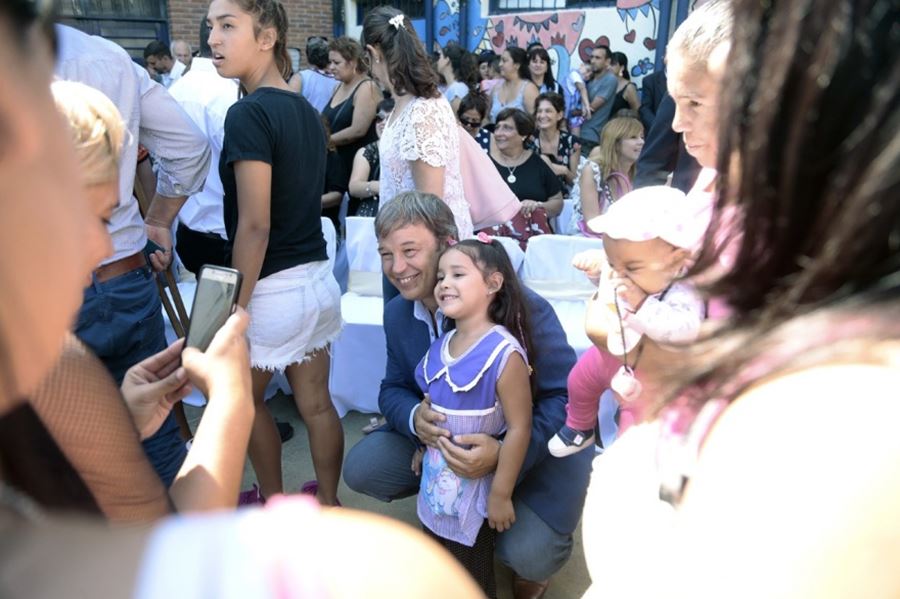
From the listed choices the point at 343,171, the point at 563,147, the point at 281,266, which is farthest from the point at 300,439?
the point at 563,147

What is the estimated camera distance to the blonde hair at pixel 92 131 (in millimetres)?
1097

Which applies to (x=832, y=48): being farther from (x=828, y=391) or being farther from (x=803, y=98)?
(x=828, y=391)

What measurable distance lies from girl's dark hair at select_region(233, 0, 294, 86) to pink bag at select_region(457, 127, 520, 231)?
89 centimetres

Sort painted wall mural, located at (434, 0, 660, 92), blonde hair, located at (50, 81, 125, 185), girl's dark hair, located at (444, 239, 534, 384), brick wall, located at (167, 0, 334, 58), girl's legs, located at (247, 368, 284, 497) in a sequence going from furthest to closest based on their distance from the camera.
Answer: brick wall, located at (167, 0, 334, 58) → painted wall mural, located at (434, 0, 660, 92) → girl's legs, located at (247, 368, 284, 497) → girl's dark hair, located at (444, 239, 534, 384) → blonde hair, located at (50, 81, 125, 185)

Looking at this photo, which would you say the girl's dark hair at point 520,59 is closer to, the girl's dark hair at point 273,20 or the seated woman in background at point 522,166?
the seated woman in background at point 522,166

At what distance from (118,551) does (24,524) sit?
9 cm

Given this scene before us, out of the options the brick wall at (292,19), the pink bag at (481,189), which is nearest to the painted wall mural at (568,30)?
the brick wall at (292,19)

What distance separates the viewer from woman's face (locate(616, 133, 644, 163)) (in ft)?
13.8

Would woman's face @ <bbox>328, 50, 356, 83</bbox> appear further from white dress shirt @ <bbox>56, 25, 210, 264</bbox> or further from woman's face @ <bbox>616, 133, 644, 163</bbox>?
white dress shirt @ <bbox>56, 25, 210, 264</bbox>

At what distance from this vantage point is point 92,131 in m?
1.12

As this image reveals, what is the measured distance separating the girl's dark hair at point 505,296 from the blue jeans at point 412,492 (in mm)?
568

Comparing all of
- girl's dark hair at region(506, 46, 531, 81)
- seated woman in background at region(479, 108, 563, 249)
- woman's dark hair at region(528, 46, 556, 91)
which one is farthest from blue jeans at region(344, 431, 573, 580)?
woman's dark hair at region(528, 46, 556, 91)

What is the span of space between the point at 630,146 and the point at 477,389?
2824 mm

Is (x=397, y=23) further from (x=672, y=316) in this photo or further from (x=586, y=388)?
(x=672, y=316)
